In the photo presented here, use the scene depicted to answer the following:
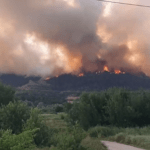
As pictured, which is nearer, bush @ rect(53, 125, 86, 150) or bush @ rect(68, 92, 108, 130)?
bush @ rect(53, 125, 86, 150)

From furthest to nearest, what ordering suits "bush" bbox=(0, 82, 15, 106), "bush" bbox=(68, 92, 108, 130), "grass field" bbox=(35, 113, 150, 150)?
"bush" bbox=(0, 82, 15, 106), "bush" bbox=(68, 92, 108, 130), "grass field" bbox=(35, 113, 150, 150)

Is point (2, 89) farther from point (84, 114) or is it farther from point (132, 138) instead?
point (132, 138)

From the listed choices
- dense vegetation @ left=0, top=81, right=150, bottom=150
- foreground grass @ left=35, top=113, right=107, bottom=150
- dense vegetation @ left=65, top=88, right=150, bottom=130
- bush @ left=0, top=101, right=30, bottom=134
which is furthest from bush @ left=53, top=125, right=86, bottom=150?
dense vegetation @ left=65, top=88, right=150, bottom=130

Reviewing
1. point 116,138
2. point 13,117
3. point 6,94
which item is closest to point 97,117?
point 116,138

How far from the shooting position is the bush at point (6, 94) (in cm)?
4809

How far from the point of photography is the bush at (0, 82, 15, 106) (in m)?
48.1

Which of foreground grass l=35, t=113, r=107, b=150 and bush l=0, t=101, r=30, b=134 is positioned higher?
bush l=0, t=101, r=30, b=134

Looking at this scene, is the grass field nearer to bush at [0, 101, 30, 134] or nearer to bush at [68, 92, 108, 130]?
bush at [0, 101, 30, 134]

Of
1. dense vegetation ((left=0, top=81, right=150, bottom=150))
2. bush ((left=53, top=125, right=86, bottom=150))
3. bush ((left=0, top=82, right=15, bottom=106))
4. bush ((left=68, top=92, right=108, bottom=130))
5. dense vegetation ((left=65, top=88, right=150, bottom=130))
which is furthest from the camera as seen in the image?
bush ((left=0, top=82, right=15, bottom=106))

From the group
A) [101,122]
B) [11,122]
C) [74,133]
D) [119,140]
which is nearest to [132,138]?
[119,140]

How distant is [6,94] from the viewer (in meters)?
49.3

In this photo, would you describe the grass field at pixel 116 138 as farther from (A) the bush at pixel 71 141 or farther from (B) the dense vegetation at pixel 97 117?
(A) the bush at pixel 71 141

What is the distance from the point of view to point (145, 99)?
3741cm

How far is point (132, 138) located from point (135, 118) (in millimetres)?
14257
